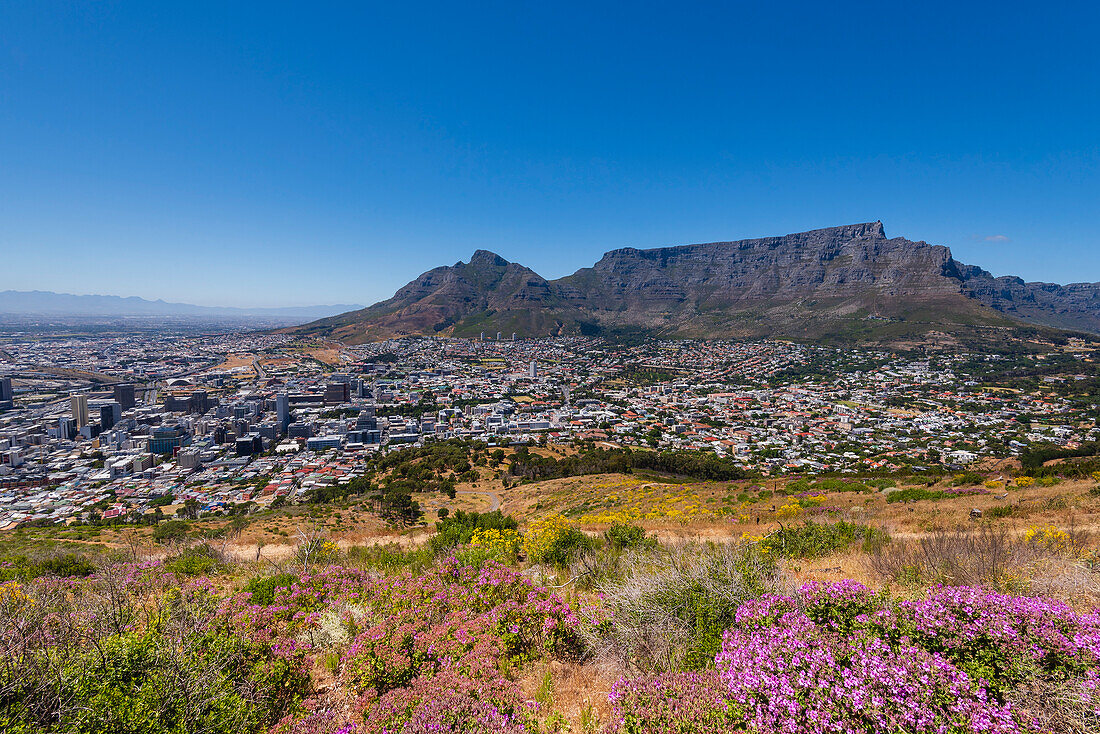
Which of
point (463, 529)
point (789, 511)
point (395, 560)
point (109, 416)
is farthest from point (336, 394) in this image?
point (789, 511)

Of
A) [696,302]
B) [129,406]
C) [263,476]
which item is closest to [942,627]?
[263,476]

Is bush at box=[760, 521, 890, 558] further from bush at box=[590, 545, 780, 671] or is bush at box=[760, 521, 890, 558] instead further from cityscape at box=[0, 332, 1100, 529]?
cityscape at box=[0, 332, 1100, 529]

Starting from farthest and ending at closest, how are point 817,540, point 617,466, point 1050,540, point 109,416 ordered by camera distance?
point 109,416 < point 617,466 < point 817,540 < point 1050,540

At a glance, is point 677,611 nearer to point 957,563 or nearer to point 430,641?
point 430,641

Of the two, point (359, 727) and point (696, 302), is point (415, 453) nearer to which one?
point (359, 727)

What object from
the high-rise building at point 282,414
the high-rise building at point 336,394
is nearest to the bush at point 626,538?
the high-rise building at point 282,414

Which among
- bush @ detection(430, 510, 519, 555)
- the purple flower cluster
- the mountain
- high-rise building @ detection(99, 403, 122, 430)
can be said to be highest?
the mountain

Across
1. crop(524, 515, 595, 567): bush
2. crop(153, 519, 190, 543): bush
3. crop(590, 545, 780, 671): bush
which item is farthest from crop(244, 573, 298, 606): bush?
crop(153, 519, 190, 543): bush
